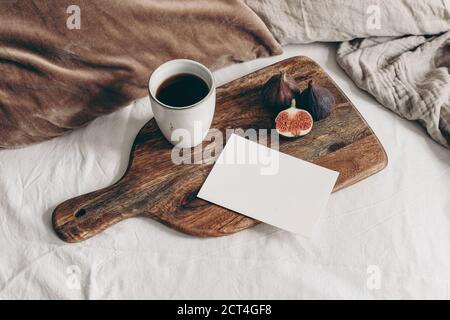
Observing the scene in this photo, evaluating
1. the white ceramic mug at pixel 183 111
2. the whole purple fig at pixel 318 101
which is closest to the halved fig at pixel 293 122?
the whole purple fig at pixel 318 101

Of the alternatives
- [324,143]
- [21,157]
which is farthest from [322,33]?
[21,157]

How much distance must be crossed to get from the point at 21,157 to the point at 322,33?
62cm

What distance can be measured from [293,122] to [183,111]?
20 cm

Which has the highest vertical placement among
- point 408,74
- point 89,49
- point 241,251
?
point 89,49

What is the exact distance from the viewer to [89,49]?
0.81m

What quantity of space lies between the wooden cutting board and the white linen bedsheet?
25 millimetres

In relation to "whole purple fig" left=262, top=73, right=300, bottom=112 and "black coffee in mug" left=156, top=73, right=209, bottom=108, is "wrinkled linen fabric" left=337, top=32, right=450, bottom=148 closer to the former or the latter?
"whole purple fig" left=262, top=73, right=300, bottom=112

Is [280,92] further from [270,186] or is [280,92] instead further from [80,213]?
[80,213]

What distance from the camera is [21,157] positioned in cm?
82

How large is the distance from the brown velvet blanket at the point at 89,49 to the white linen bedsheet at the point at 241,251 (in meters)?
0.10

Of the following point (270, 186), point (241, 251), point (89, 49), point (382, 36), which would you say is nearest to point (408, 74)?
point (382, 36)
